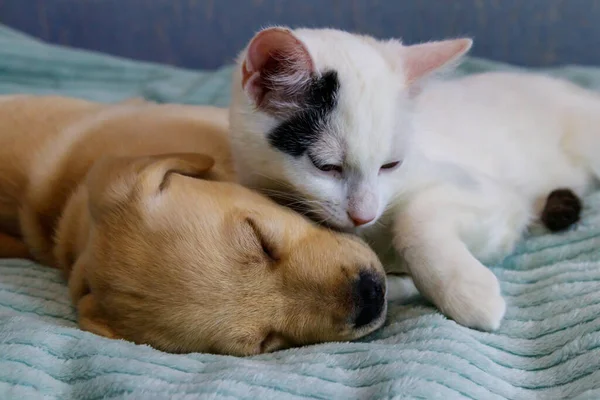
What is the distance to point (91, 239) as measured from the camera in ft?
3.90

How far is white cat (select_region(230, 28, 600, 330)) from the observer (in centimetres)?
111

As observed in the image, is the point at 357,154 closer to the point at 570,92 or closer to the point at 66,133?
the point at 66,133

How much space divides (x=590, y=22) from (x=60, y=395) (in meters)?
2.64

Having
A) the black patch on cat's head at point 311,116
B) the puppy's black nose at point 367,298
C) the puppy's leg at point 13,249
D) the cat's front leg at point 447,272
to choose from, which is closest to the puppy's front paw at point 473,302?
the cat's front leg at point 447,272

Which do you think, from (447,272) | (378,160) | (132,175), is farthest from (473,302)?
(132,175)

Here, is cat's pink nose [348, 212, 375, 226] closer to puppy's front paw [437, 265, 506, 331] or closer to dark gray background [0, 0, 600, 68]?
puppy's front paw [437, 265, 506, 331]

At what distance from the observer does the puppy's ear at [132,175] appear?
1.14 meters

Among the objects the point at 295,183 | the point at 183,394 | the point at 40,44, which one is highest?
the point at 295,183

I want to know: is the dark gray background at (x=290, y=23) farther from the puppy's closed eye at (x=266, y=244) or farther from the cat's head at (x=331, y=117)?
the puppy's closed eye at (x=266, y=244)

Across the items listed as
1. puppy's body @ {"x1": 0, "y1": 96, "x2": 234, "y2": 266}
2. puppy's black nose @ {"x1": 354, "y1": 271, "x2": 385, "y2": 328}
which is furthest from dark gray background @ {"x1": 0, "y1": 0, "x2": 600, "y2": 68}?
A: puppy's black nose @ {"x1": 354, "y1": 271, "x2": 385, "y2": 328}

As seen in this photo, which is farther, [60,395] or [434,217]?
[434,217]

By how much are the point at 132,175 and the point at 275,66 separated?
36 centimetres

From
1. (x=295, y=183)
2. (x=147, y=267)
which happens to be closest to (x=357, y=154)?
(x=295, y=183)

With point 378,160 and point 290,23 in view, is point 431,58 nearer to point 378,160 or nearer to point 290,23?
point 378,160
